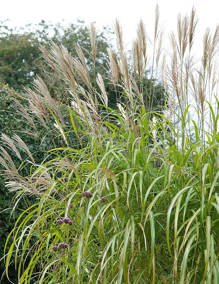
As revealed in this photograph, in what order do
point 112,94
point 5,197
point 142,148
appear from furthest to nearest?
point 112,94, point 5,197, point 142,148

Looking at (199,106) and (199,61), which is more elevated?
(199,61)

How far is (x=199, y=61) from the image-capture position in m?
3.23

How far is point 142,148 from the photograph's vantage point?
302cm

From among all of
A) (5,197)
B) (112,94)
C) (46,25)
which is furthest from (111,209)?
(46,25)

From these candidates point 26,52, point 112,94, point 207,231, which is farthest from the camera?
point 26,52

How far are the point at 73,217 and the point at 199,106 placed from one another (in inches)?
34.6

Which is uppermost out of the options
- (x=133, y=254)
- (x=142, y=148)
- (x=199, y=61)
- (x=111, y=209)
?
(x=199, y=61)

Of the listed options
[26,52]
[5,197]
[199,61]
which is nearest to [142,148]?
[199,61]

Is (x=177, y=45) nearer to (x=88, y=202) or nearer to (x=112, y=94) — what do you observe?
(x=88, y=202)

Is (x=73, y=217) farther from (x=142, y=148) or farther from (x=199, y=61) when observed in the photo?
(x=199, y=61)

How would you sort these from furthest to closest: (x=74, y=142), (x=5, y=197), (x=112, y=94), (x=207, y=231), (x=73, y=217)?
(x=112, y=94)
(x=74, y=142)
(x=5, y=197)
(x=73, y=217)
(x=207, y=231)

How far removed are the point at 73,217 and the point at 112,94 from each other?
7.06m

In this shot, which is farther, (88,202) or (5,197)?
(5,197)

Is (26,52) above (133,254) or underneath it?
above
